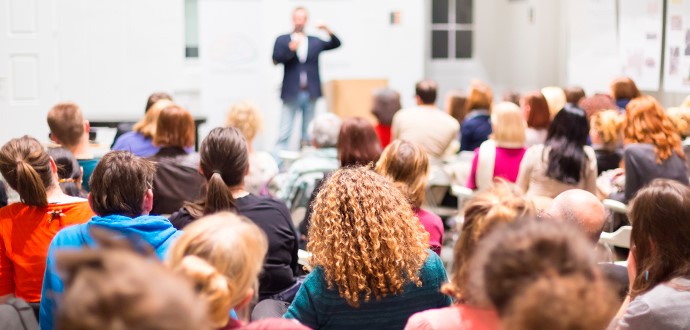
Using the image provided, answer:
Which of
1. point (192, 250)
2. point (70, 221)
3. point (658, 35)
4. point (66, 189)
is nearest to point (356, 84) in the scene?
point (658, 35)

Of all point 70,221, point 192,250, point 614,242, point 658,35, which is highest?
point 658,35

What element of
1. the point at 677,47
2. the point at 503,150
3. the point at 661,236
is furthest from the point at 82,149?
the point at 677,47

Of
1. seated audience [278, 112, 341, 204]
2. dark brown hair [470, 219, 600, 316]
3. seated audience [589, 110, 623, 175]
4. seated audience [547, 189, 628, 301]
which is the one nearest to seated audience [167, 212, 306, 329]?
dark brown hair [470, 219, 600, 316]

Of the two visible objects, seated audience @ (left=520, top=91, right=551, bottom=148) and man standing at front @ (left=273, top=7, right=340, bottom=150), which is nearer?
seated audience @ (left=520, top=91, right=551, bottom=148)

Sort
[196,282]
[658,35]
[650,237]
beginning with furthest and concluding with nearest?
[658,35] < [650,237] < [196,282]

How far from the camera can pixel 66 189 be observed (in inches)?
165

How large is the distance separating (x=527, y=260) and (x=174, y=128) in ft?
11.9

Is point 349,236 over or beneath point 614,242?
over

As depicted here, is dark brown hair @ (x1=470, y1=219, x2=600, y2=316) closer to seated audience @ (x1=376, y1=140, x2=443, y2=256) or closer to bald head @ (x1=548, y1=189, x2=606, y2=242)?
bald head @ (x1=548, y1=189, x2=606, y2=242)

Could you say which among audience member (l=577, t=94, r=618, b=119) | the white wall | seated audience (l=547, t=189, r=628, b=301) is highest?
the white wall

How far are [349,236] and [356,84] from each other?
7757 mm

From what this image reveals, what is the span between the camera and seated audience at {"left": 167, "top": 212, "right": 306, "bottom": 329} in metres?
1.71

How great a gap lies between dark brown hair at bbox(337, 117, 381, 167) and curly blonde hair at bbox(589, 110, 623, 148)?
1578 mm

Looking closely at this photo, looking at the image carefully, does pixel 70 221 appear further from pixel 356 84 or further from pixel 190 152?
pixel 356 84
